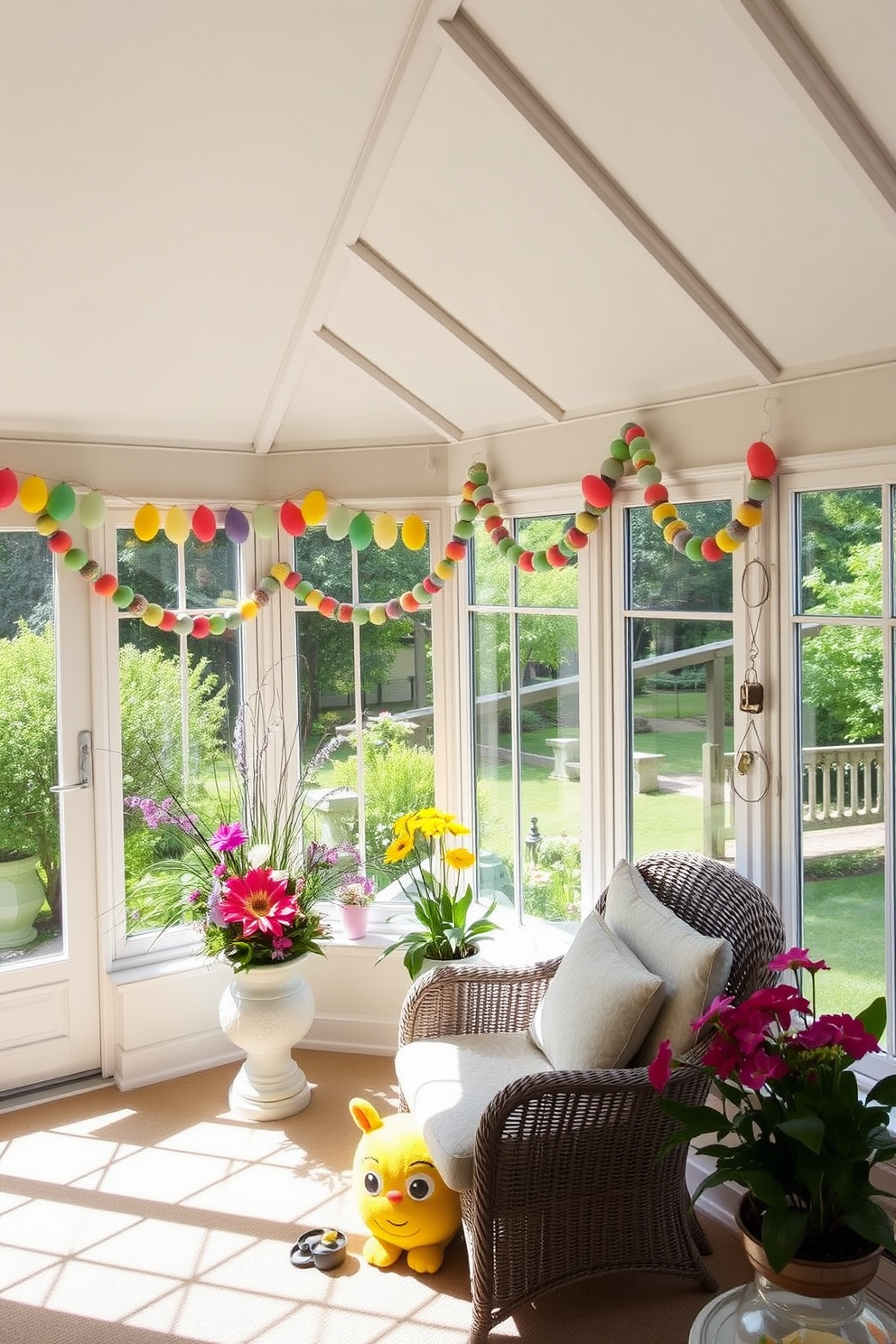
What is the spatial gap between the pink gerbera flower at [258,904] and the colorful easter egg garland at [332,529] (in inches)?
38.0

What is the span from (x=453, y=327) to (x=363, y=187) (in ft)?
2.00

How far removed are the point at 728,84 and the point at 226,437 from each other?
2.39 m

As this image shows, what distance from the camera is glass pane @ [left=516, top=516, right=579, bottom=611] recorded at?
373 cm

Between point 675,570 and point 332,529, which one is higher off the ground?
point 332,529

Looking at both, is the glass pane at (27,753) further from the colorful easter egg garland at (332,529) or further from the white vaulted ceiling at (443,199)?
the white vaulted ceiling at (443,199)

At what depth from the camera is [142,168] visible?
8.49 feet

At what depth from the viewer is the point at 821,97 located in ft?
6.69

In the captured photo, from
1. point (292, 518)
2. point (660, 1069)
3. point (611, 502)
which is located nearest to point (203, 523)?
point (292, 518)

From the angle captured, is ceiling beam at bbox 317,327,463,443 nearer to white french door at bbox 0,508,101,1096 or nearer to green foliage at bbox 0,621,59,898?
white french door at bbox 0,508,101,1096

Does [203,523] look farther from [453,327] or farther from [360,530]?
[453,327]

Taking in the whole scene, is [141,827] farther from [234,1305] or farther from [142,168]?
[142,168]

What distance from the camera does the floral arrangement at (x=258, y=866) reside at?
3.57 m

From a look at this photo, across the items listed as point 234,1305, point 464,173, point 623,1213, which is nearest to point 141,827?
point 234,1305

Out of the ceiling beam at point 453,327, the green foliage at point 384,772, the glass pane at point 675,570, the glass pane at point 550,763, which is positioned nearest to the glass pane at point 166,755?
the green foliage at point 384,772
